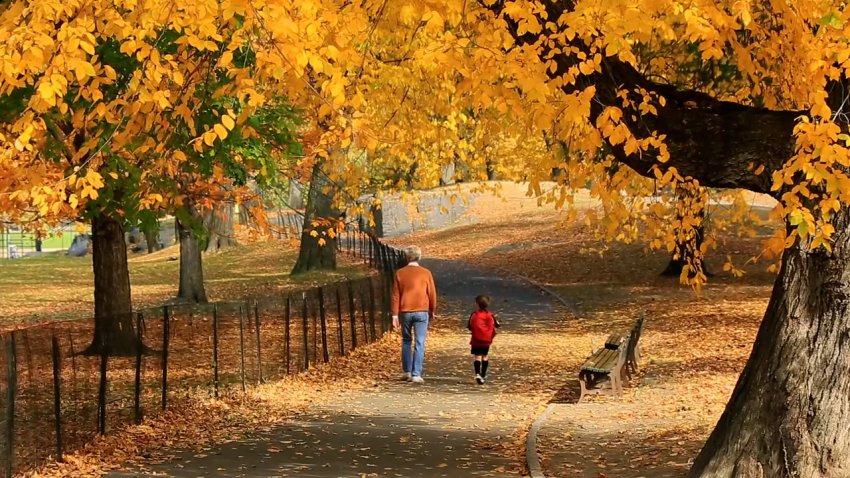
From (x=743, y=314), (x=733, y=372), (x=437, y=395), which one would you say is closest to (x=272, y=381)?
(x=437, y=395)

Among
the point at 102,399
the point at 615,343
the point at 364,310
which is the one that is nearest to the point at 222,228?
the point at 364,310

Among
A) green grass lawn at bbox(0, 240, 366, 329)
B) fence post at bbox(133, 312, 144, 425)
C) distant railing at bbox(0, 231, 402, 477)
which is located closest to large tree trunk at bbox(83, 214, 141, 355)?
distant railing at bbox(0, 231, 402, 477)

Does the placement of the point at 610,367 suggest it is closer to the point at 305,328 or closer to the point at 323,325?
the point at 305,328

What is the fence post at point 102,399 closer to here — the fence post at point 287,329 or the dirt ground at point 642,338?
the dirt ground at point 642,338

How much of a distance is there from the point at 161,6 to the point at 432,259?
109ft

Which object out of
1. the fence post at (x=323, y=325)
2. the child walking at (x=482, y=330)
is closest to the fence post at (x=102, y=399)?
the child walking at (x=482, y=330)

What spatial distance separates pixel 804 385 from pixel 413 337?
25.8 feet

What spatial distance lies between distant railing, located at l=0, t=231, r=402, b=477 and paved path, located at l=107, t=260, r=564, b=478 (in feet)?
3.41

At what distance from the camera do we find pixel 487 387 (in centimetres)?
1505

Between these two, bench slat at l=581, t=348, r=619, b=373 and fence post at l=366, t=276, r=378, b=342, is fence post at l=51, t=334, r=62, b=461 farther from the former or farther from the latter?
fence post at l=366, t=276, r=378, b=342

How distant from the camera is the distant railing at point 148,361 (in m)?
9.70

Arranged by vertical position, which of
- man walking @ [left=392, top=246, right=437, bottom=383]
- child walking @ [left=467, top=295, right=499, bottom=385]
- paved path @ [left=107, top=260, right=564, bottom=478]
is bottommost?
paved path @ [left=107, top=260, right=564, bottom=478]

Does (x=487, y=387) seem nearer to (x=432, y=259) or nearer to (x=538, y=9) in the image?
(x=538, y=9)

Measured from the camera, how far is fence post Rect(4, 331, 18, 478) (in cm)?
900
